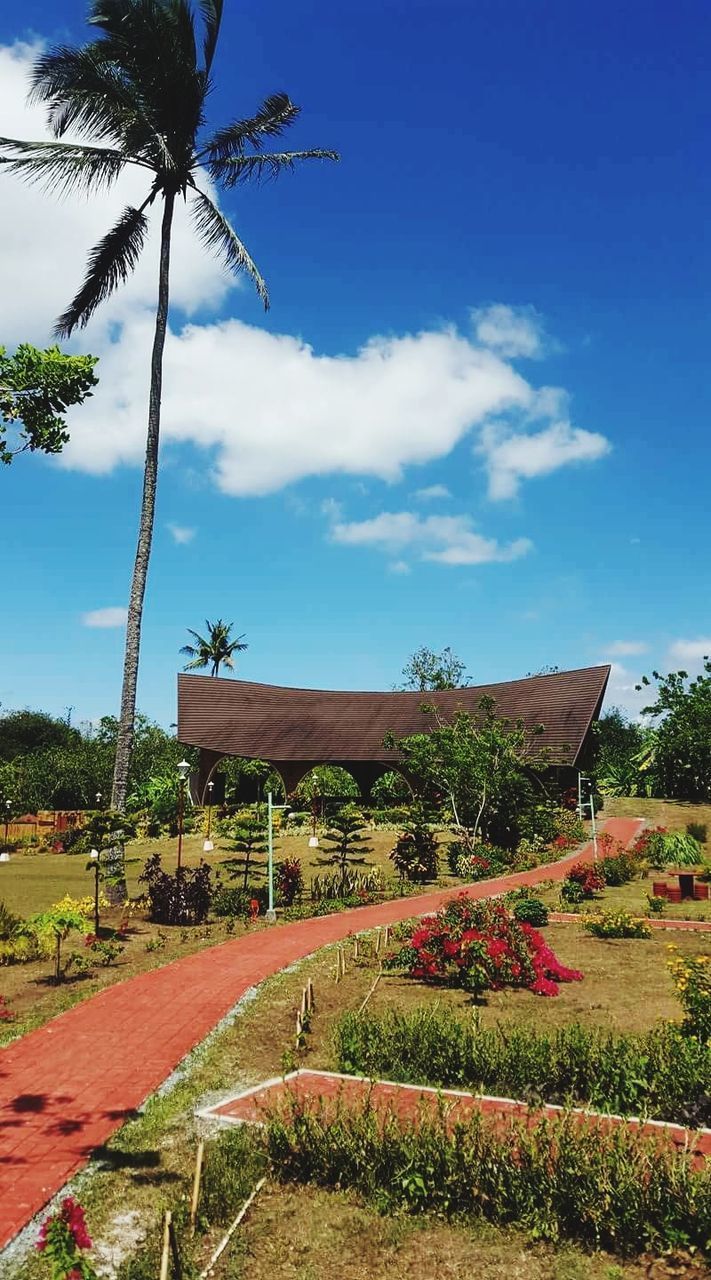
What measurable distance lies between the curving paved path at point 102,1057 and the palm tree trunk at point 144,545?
15.6 ft

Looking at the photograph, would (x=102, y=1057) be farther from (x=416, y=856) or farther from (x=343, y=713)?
(x=343, y=713)

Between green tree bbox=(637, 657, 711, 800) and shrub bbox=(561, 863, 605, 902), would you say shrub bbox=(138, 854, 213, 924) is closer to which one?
shrub bbox=(561, 863, 605, 902)

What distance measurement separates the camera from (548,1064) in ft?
26.5

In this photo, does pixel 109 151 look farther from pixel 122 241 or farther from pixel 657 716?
pixel 657 716

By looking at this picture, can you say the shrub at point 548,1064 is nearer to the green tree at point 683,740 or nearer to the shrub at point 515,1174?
the shrub at point 515,1174

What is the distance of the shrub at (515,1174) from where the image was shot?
5543 mm

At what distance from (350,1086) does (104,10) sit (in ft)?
64.5

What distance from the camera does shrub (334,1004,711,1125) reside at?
7.63m

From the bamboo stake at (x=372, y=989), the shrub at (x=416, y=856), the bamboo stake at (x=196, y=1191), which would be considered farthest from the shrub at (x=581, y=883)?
the bamboo stake at (x=196, y=1191)

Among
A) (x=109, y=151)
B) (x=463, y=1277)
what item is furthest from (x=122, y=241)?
(x=463, y=1277)

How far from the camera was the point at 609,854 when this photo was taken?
86.4 ft

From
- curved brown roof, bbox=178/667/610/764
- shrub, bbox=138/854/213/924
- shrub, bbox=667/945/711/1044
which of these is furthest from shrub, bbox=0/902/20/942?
curved brown roof, bbox=178/667/610/764

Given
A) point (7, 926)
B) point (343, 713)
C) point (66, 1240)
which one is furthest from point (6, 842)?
point (66, 1240)

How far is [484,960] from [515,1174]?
6200 mm
